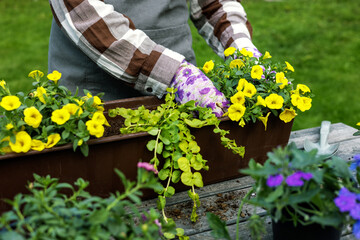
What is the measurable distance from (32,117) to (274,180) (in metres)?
0.69

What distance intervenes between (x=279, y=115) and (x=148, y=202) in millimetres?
522

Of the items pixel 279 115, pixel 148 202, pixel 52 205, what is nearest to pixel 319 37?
pixel 279 115

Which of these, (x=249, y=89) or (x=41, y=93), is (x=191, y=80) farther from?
(x=41, y=93)

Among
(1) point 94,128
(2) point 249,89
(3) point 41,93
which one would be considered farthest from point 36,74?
(2) point 249,89

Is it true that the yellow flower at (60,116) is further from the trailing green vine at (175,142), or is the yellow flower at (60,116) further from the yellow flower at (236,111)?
the yellow flower at (236,111)

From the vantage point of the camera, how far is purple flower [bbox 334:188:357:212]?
773mm

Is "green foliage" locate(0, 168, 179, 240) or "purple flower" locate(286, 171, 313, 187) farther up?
"purple flower" locate(286, 171, 313, 187)

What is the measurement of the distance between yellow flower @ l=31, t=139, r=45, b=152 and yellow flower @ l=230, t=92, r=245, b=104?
23.4 inches

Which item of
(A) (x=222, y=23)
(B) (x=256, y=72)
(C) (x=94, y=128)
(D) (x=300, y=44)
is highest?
(D) (x=300, y=44)

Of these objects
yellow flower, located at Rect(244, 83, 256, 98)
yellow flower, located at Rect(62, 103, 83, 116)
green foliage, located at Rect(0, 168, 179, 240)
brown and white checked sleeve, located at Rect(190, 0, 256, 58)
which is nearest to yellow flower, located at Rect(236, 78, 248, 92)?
yellow flower, located at Rect(244, 83, 256, 98)

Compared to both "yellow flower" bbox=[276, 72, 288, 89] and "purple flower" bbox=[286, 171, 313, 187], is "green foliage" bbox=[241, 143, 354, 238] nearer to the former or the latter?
"purple flower" bbox=[286, 171, 313, 187]

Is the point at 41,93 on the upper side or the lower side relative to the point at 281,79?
lower

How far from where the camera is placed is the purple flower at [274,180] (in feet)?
2.59

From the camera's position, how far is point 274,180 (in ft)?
2.60
